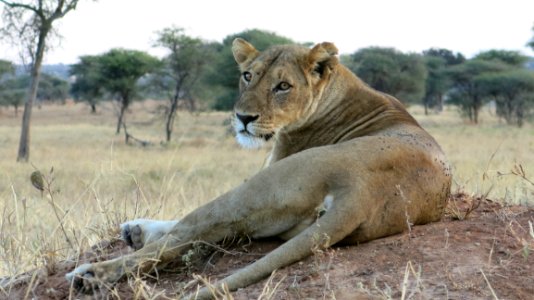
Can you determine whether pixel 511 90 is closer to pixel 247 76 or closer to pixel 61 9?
pixel 61 9

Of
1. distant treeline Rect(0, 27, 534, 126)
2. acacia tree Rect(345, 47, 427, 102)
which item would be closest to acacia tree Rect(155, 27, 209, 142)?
distant treeline Rect(0, 27, 534, 126)

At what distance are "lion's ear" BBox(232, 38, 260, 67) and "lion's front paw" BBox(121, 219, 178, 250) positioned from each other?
114 centimetres

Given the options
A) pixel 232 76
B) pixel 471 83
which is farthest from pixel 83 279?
pixel 471 83

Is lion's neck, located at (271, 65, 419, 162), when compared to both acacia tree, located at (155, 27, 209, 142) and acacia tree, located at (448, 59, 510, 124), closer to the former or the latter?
acacia tree, located at (155, 27, 209, 142)

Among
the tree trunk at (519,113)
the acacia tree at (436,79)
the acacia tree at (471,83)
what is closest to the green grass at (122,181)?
the tree trunk at (519,113)

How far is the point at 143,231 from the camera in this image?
328cm

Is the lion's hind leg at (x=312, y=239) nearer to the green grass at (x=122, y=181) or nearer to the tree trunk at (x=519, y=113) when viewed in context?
the green grass at (x=122, y=181)

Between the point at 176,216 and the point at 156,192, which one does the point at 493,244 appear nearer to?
the point at 176,216

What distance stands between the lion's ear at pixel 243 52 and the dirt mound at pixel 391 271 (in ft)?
4.37

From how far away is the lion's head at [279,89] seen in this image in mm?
3600

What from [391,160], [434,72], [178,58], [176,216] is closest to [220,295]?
[391,160]

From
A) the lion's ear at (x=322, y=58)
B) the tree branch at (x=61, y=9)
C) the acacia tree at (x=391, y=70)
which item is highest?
the tree branch at (x=61, y=9)

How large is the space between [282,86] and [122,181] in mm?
8416

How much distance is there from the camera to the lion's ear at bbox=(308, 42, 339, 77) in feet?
12.4
